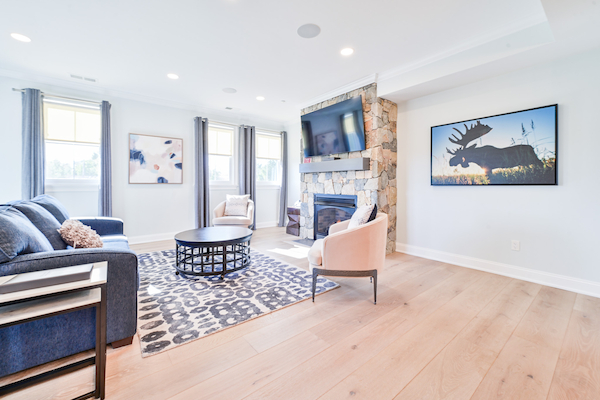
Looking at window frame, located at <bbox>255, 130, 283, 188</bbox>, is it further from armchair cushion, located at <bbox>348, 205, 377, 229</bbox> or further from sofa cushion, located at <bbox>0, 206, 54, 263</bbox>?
sofa cushion, located at <bbox>0, 206, 54, 263</bbox>

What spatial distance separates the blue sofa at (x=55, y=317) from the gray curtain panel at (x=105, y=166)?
102 inches

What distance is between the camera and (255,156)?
5836 millimetres

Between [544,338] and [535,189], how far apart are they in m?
1.73

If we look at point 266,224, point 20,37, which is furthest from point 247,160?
point 20,37

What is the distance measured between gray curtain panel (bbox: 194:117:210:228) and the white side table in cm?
379

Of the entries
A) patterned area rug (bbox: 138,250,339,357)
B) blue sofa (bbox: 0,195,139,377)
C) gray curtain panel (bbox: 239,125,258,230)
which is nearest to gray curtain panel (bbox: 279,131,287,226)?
gray curtain panel (bbox: 239,125,258,230)

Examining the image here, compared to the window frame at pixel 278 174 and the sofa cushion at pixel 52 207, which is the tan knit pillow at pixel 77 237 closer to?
the sofa cushion at pixel 52 207

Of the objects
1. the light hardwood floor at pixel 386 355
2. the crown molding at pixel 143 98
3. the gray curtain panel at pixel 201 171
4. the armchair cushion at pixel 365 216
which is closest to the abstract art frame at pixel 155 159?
the gray curtain panel at pixel 201 171

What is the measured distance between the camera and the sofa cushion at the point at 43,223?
1.89m

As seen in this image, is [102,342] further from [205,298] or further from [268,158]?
[268,158]

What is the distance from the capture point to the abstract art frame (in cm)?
446

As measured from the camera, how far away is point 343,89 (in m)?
4.09

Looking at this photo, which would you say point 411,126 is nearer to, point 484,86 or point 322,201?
point 484,86

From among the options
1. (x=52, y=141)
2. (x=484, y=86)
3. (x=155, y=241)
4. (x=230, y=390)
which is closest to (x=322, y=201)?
(x=484, y=86)
